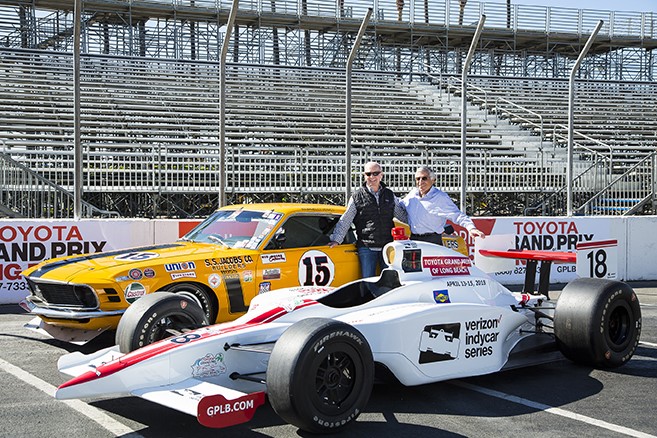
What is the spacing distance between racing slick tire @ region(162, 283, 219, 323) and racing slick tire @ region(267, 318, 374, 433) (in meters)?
2.85

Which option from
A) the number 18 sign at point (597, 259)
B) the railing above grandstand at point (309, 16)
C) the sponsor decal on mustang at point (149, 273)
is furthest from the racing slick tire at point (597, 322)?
the railing above grandstand at point (309, 16)

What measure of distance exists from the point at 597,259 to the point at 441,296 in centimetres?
209

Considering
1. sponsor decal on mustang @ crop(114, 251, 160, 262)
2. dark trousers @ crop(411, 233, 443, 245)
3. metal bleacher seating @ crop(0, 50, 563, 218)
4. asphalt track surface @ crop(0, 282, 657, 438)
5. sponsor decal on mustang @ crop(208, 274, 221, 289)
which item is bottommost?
asphalt track surface @ crop(0, 282, 657, 438)

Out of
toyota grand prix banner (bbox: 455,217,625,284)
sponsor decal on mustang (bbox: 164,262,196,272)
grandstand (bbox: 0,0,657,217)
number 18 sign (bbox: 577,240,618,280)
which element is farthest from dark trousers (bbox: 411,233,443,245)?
grandstand (bbox: 0,0,657,217)

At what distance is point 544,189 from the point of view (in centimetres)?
1892

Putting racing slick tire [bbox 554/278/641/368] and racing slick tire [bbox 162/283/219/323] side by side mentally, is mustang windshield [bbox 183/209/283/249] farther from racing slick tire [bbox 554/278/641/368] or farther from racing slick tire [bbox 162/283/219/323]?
racing slick tire [bbox 554/278/641/368]

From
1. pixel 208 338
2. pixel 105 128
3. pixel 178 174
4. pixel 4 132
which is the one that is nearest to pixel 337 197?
pixel 178 174

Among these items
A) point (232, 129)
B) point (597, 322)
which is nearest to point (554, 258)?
point (597, 322)

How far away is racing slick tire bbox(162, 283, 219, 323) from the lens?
757cm

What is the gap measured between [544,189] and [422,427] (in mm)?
14646

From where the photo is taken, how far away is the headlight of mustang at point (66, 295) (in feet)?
23.8

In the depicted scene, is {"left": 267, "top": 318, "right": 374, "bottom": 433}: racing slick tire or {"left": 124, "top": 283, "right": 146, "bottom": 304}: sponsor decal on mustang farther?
{"left": 124, "top": 283, "right": 146, "bottom": 304}: sponsor decal on mustang

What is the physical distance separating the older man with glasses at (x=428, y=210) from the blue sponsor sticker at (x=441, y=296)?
76.2 inches

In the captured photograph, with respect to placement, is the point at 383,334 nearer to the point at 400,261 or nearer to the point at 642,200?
the point at 400,261
